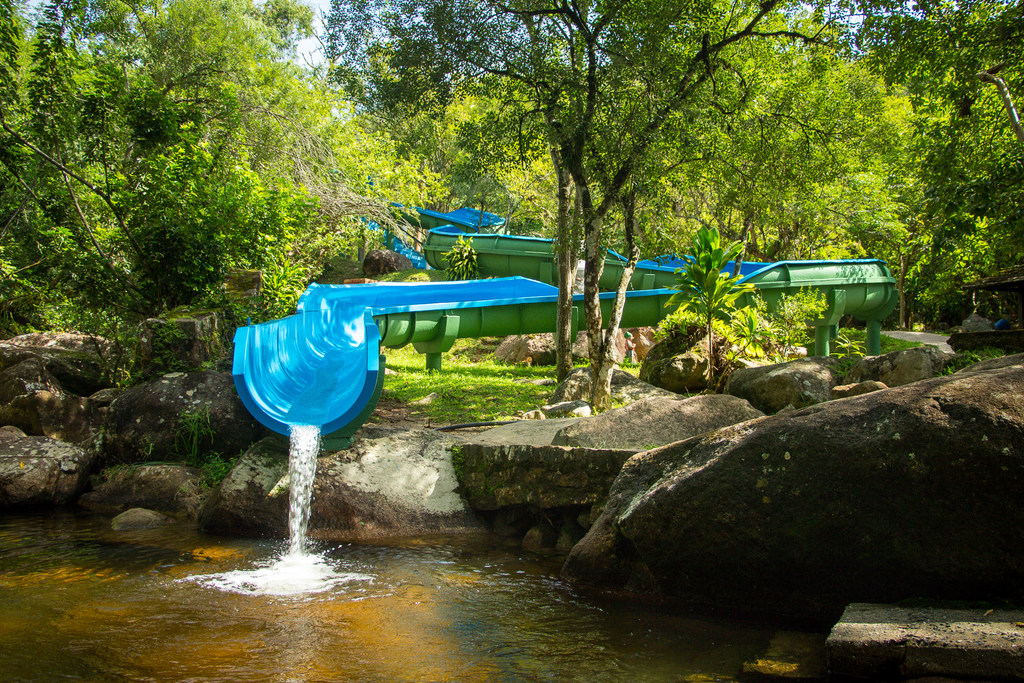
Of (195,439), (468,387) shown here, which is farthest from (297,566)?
(468,387)

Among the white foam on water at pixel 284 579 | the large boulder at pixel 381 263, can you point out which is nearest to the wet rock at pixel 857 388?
the white foam on water at pixel 284 579

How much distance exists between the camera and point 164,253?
9.10m

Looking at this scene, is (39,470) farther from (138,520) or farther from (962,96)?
(962,96)

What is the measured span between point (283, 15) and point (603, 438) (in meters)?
38.0

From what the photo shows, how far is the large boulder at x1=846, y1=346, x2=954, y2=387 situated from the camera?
23.9ft

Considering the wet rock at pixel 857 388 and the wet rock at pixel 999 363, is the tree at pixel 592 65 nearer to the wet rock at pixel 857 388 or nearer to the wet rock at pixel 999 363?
the wet rock at pixel 857 388

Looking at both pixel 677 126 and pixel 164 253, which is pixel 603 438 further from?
pixel 164 253

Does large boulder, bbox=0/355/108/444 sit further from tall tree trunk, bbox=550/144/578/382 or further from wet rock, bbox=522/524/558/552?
tall tree trunk, bbox=550/144/578/382

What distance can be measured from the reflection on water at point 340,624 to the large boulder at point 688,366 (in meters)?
5.04

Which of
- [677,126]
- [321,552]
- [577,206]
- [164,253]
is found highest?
[677,126]

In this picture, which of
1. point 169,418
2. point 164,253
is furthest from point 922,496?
point 164,253

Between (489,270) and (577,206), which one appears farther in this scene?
(489,270)

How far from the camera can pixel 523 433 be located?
6.66 metres

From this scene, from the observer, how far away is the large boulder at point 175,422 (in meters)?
7.16
